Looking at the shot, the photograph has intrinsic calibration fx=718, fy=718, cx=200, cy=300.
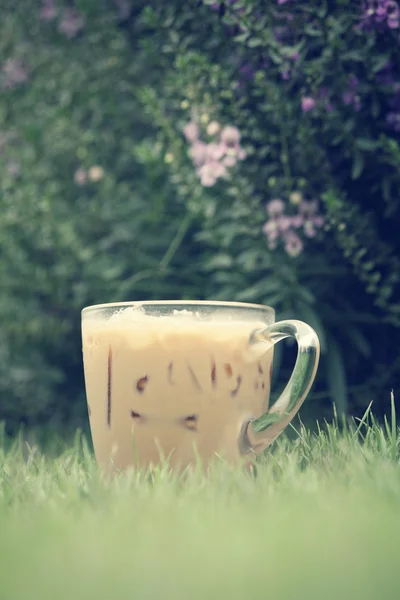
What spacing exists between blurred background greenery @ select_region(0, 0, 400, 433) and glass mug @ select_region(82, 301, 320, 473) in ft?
2.57

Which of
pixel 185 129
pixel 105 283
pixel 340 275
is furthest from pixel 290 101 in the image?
pixel 105 283

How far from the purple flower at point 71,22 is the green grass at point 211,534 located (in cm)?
193

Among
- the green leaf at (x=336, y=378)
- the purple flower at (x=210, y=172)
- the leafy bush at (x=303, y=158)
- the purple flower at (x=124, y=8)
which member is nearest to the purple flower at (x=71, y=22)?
the purple flower at (x=124, y=8)

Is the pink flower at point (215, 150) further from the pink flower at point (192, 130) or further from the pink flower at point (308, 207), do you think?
the pink flower at point (308, 207)

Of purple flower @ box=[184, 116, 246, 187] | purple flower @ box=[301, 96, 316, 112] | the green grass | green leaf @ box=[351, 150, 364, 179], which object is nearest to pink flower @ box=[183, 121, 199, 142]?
purple flower @ box=[184, 116, 246, 187]

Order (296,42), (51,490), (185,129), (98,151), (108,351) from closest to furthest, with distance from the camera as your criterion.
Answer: (51,490), (108,351), (296,42), (185,129), (98,151)

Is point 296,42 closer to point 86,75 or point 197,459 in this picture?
point 86,75

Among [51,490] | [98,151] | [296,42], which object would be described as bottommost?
[51,490]

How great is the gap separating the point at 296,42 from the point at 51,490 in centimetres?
136

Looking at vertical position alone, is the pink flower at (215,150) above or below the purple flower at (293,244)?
above

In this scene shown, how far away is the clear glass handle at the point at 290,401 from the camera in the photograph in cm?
120

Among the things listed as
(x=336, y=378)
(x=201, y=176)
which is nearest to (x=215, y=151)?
(x=201, y=176)

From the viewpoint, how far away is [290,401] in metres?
1.20

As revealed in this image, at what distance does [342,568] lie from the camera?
69 centimetres
